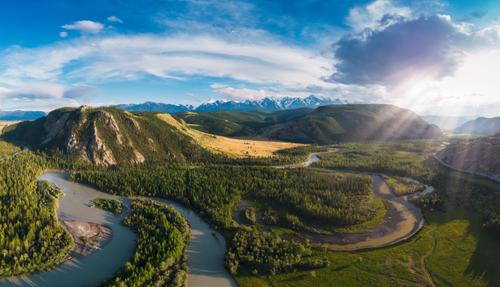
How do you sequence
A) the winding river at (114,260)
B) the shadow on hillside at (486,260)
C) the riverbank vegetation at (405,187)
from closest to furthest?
the winding river at (114,260) → the shadow on hillside at (486,260) → the riverbank vegetation at (405,187)

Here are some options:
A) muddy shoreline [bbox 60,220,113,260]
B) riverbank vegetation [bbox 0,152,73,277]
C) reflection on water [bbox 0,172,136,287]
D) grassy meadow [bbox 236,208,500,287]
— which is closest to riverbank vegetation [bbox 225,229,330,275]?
grassy meadow [bbox 236,208,500,287]

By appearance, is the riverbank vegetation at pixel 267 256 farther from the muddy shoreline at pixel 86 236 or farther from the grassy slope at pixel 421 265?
the muddy shoreline at pixel 86 236

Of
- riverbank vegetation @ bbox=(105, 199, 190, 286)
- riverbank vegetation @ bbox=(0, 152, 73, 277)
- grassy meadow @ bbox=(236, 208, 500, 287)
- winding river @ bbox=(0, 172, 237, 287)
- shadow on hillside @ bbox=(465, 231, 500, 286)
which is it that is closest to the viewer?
riverbank vegetation @ bbox=(105, 199, 190, 286)

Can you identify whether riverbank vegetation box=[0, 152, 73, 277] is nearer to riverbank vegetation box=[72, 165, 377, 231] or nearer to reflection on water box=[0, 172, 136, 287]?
reflection on water box=[0, 172, 136, 287]

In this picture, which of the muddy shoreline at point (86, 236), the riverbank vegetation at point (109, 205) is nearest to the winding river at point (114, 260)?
the muddy shoreline at point (86, 236)

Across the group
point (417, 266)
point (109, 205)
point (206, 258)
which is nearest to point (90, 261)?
point (206, 258)

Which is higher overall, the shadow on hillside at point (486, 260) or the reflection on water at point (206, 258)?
the shadow on hillside at point (486, 260)
